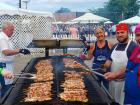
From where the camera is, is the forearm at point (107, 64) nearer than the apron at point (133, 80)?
No

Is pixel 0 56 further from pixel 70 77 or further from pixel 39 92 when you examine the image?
pixel 39 92

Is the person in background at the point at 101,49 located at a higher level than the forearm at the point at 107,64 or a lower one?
higher

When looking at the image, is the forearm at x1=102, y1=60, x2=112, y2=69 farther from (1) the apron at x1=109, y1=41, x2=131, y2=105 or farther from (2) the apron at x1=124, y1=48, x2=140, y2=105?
(2) the apron at x1=124, y1=48, x2=140, y2=105

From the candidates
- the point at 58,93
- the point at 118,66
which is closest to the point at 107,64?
the point at 118,66

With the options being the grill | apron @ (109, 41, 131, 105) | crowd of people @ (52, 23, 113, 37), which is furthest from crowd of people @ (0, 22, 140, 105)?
crowd of people @ (52, 23, 113, 37)

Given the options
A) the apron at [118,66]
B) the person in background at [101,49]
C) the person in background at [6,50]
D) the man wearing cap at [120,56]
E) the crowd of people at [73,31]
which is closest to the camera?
the man wearing cap at [120,56]

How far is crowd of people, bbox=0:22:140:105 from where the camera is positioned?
222 inches

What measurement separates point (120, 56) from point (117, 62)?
0.18 m

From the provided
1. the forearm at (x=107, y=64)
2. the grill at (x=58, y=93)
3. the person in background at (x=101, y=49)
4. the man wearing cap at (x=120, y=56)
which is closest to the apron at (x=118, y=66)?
the man wearing cap at (x=120, y=56)

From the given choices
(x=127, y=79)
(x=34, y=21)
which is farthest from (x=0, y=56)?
(x=34, y=21)

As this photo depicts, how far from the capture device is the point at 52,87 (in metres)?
6.93

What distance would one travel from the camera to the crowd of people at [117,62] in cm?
564

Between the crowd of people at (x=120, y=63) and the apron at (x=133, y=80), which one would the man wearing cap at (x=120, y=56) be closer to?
the crowd of people at (x=120, y=63)

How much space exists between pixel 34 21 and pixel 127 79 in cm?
1874
